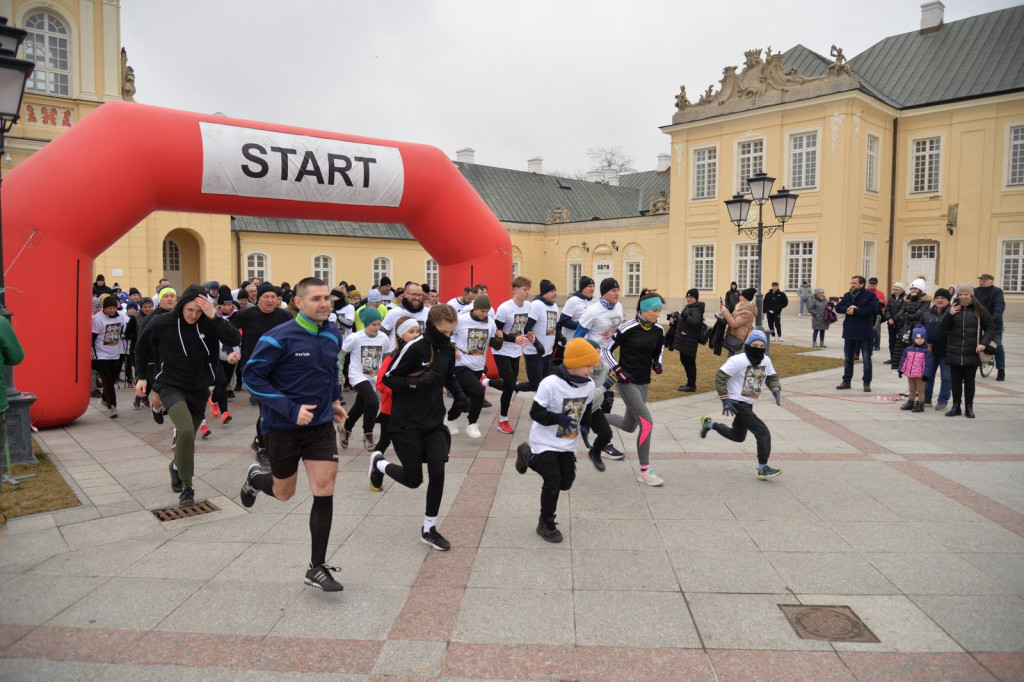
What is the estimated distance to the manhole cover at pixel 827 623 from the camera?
3.87m

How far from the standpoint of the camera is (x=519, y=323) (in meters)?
9.65

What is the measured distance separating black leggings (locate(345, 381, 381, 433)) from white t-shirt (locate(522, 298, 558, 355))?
2256 millimetres

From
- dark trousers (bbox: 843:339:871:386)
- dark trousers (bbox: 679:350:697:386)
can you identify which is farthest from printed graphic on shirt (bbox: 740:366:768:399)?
dark trousers (bbox: 843:339:871:386)

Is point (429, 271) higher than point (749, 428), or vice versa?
point (429, 271)

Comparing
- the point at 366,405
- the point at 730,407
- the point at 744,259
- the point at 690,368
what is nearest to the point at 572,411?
the point at 730,407

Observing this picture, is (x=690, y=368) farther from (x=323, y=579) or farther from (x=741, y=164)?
(x=741, y=164)

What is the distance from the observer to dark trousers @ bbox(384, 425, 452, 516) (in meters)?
5.17

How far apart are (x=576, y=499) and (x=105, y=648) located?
384cm

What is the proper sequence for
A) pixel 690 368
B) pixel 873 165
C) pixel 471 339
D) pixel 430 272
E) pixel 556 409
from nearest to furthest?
pixel 556 409 → pixel 471 339 → pixel 690 368 → pixel 873 165 → pixel 430 272

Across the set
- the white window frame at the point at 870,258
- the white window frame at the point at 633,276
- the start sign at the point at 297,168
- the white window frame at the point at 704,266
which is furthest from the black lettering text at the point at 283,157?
the white window frame at the point at 633,276

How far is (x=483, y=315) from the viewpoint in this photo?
8.52 meters

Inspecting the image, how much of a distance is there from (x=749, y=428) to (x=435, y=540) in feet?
11.9

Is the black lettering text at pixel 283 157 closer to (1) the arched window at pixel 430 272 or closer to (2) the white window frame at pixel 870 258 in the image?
(1) the arched window at pixel 430 272

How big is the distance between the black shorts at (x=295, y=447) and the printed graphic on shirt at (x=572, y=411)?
5.62 feet
